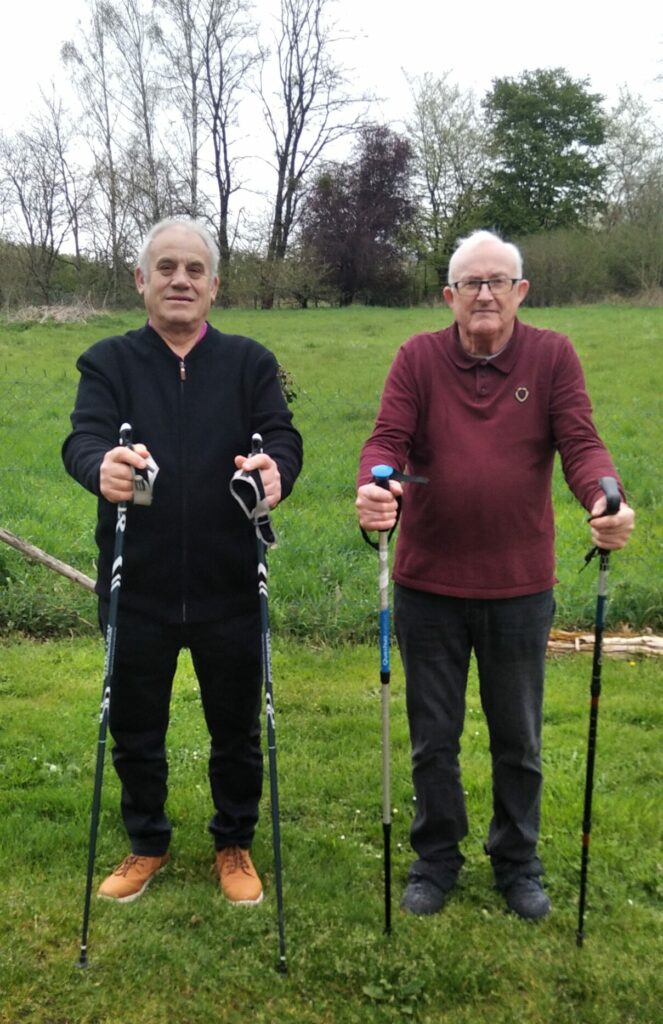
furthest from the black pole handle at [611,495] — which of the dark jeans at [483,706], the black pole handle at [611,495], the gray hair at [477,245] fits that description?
the gray hair at [477,245]

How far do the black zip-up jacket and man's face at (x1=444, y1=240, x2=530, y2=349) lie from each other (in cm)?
71

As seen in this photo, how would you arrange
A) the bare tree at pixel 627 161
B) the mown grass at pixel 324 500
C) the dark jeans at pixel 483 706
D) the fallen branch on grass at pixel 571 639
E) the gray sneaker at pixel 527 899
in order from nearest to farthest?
1. the dark jeans at pixel 483 706
2. the gray sneaker at pixel 527 899
3. the fallen branch on grass at pixel 571 639
4. the mown grass at pixel 324 500
5. the bare tree at pixel 627 161

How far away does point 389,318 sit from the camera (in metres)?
25.6

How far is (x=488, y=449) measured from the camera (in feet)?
9.43

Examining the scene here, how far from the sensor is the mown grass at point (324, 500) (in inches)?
231

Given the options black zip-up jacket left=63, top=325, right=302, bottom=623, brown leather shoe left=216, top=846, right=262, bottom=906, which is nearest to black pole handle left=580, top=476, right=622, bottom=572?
black zip-up jacket left=63, top=325, right=302, bottom=623

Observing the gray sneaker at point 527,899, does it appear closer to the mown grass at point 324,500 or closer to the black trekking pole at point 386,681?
the black trekking pole at point 386,681

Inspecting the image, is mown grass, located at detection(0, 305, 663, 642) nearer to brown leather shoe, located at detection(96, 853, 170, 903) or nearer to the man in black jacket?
brown leather shoe, located at detection(96, 853, 170, 903)

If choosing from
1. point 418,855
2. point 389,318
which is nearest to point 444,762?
point 418,855

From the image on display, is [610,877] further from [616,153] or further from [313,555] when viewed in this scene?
[616,153]

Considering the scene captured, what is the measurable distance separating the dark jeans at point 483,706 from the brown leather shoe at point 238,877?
61 cm

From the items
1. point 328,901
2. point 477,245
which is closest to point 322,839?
point 328,901

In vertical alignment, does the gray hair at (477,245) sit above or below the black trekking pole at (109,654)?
above

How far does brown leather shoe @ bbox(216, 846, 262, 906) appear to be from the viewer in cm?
323
